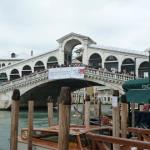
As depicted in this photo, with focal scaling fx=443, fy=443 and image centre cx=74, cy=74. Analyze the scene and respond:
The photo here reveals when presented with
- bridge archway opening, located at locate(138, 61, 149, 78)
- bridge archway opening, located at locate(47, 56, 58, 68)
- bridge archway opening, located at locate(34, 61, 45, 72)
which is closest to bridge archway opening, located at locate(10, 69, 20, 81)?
bridge archway opening, located at locate(34, 61, 45, 72)

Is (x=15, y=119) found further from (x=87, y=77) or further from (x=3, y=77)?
(x=3, y=77)

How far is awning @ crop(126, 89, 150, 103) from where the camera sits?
7445 mm

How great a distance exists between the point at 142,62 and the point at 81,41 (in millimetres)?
3080

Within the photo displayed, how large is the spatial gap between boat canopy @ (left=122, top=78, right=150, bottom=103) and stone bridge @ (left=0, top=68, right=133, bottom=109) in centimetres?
849

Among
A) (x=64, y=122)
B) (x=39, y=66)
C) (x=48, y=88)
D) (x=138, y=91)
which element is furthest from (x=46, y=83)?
(x=64, y=122)

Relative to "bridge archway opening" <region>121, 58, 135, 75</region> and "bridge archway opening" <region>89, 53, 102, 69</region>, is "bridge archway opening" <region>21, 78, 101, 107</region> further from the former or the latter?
"bridge archway opening" <region>121, 58, 135, 75</region>

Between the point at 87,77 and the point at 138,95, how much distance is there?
10134mm

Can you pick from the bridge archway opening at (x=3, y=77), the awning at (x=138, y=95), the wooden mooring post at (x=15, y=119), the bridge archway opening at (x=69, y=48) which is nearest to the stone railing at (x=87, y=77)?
the bridge archway opening at (x=69, y=48)

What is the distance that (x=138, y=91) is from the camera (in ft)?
25.2

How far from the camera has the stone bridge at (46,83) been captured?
17141 millimetres

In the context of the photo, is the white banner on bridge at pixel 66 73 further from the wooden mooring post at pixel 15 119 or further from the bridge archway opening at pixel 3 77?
the wooden mooring post at pixel 15 119

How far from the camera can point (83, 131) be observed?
19.9 feet

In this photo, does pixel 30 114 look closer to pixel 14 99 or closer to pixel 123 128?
pixel 14 99

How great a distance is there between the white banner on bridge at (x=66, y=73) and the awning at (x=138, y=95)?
1000 cm
